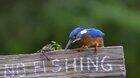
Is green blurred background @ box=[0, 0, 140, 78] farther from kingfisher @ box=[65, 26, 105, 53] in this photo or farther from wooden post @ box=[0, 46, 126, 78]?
wooden post @ box=[0, 46, 126, 78]

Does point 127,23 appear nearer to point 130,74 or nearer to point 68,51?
point 130,74

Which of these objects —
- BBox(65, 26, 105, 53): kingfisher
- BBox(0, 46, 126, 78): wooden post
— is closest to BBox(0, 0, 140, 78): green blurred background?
BBox(65, 26, 105, 53): kingfisher

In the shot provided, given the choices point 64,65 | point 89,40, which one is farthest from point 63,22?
point 64,65

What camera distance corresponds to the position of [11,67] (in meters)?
2.76

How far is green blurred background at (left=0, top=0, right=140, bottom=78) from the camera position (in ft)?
22.4

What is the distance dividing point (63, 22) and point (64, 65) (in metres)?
4.12

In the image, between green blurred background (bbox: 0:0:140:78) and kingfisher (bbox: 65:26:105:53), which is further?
green blurred background (bbox: 0:0:140:78)

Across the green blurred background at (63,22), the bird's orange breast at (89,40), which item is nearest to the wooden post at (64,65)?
the bird's orange breast at (89,40)

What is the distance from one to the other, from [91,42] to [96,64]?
0.47ft

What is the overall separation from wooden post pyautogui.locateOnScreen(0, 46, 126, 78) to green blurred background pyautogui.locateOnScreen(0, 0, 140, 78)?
3.85 meters

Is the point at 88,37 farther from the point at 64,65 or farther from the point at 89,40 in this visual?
the point at 64,65

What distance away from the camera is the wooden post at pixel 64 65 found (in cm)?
275

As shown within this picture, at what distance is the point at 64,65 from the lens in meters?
2.76

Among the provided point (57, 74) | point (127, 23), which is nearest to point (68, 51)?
point (57, 74)
